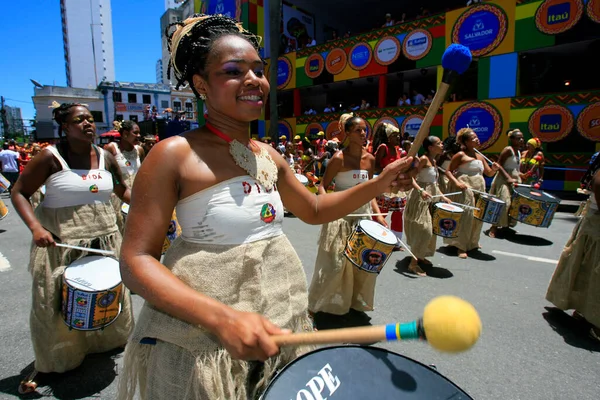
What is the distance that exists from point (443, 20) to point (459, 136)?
10.6 meters

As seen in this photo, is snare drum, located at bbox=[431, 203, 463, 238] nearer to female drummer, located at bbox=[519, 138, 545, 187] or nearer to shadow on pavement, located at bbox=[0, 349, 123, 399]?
shadow on pavement, located at bbox=[0, 349, 123, 399]

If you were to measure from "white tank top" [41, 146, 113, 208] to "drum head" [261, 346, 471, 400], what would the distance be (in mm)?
2373

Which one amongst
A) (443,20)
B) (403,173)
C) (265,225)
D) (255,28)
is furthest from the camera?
(255,28)

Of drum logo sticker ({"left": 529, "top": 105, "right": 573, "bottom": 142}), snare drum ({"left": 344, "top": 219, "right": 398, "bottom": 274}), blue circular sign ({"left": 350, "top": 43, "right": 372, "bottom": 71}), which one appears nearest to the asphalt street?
snare drum ({"left": 344, "top": 219, "right": 398, "bottom": 274})

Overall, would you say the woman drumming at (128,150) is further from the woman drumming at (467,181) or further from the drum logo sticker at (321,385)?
the drum logo sticker at (321,385)

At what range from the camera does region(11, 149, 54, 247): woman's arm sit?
2.55 metres

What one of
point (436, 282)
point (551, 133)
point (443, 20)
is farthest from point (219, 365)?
point (443, 20)

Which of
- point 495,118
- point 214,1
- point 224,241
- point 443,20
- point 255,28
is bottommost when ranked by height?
point 224,241

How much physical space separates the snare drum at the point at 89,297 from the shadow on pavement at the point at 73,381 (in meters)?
0.55

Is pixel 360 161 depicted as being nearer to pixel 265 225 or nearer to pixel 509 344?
pixel 509 344

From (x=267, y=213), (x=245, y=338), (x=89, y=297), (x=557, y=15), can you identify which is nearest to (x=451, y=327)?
(x=245, y=338)

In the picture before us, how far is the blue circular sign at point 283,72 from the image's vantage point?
20.6 m

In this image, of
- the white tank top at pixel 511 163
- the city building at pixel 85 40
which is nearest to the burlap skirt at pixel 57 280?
the white tank top at pixel 511 163

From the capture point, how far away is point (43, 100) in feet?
175
